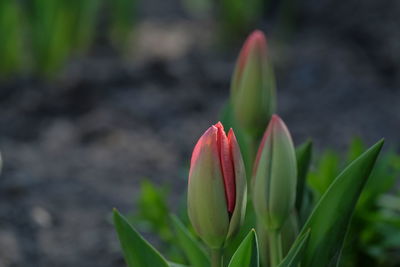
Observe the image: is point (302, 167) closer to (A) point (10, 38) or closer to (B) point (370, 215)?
(B) point (370, 215)

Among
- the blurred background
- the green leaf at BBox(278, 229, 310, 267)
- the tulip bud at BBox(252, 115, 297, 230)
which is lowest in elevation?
the blurred background

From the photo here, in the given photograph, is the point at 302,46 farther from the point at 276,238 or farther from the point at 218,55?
the point at 276,238

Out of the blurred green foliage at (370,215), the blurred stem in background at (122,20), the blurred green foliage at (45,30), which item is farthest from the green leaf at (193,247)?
the blurred stem in background at (122,20)

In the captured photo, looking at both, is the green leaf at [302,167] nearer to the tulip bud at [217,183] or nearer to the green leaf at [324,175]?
the green leaf at [324,175]

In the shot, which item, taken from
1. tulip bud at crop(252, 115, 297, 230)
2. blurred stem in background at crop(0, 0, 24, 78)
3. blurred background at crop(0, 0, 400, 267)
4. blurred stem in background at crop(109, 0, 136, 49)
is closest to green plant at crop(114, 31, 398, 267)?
tulip bud at crop(252, 115, 297, 230)

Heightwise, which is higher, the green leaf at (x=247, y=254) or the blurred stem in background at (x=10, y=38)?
the green leaf at (x=247, y=254)

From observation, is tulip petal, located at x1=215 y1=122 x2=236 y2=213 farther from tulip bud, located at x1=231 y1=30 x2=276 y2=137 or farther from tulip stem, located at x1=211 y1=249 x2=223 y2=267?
tulip bud, located at x1=231 y1=30 x2=276 y2=137

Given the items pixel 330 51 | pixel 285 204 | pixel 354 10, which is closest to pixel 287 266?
pixel 285 204

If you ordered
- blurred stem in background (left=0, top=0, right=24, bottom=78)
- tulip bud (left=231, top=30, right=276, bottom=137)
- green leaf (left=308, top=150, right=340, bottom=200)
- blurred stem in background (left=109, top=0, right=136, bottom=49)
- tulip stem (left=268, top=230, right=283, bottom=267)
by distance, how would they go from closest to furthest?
1. tulip stem (left=268, top=230, right=283, bottom=267)
2. tulip bud (left=231, top=30, right=276, bottom=137)
3. green leaf (left=308, top=150, right=340, bottom=200)
4. blurred stem in background (left=0, top=0, right=24, bottom=78)
5. blurred stem in background (left=109, top=0, right=136, bottom=49)
